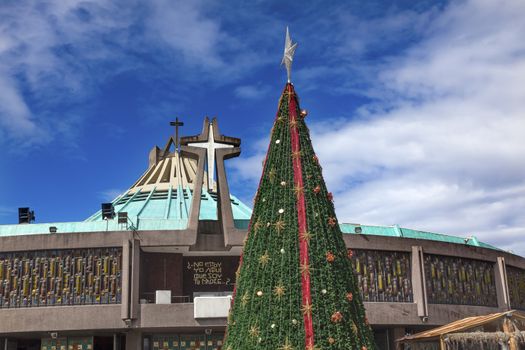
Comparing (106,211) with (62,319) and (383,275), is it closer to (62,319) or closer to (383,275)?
(62,319)

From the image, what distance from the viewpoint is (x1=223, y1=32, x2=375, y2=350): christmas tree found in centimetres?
945

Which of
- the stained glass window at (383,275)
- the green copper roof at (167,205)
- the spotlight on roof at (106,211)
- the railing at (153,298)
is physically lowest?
the railing at (153,298)

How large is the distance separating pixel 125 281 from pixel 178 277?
327 centimetres

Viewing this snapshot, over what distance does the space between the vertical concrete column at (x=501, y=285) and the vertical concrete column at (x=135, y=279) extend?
19373mm

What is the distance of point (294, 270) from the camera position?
9875mm

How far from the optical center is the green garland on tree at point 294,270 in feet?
31.0

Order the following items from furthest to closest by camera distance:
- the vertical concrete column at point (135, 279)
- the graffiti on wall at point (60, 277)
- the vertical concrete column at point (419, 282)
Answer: the vertical concrete column at point (419, 282), the graffiti on wall at point (60, 277), the vertical concrete column at point (135, 279)

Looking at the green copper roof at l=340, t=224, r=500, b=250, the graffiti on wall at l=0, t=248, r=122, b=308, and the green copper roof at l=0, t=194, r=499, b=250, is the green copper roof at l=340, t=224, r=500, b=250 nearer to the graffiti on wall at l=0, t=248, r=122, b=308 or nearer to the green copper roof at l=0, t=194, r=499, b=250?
the green copper roof at l=0, t=194, r=499, b=250

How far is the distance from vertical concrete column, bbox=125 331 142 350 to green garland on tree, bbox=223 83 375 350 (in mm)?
18633

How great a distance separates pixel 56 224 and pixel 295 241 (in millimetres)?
21787

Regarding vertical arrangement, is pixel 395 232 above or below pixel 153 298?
above

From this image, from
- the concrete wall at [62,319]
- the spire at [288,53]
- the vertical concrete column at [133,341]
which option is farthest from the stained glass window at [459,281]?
the spire at [288,53]

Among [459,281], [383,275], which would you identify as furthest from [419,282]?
[459,281]

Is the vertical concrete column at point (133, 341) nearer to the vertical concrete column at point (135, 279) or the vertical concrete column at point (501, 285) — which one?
the vertical concrete column at point (135, 279)
